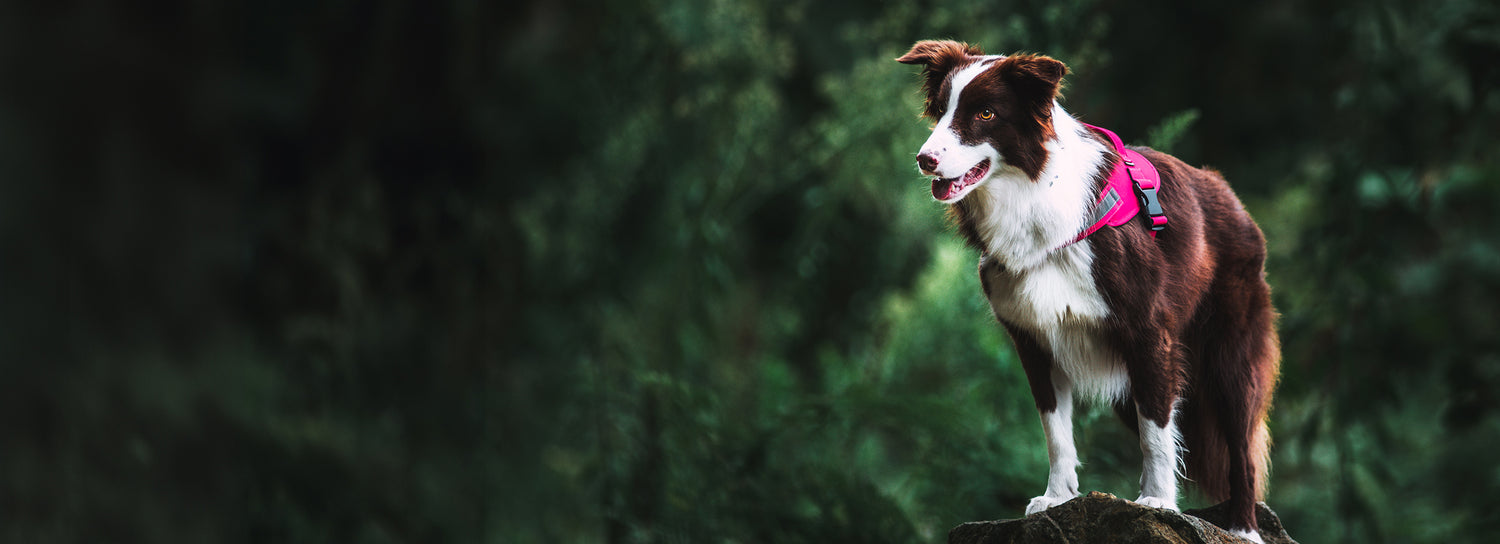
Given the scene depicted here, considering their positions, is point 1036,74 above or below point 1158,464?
above

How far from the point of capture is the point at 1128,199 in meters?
3.00

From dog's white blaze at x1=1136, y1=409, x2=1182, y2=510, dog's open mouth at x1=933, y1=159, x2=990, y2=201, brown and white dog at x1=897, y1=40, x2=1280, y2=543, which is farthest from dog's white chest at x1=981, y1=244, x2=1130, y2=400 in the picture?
dog's open mouth at x1=933, y1=159, x2=990, y2=201

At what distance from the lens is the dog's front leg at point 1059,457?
313cm

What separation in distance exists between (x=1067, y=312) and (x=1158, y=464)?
48 centimetres

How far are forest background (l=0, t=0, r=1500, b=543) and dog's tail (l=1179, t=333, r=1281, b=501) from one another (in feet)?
4.23

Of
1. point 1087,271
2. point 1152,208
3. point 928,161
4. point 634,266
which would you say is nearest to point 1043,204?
point 1087,271

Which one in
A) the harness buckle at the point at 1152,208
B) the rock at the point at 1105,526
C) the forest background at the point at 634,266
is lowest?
the forest background at the point at 634,266

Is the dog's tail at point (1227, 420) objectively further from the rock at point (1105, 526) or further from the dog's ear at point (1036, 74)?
the dog's ear at point (1036, 74)

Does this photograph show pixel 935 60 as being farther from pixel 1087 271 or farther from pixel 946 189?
pixel 1087 271

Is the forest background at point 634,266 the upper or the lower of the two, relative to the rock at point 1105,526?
lower

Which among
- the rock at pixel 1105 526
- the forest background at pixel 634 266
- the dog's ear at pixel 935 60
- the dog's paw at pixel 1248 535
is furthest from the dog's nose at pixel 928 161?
the forest background at pixel 634 266

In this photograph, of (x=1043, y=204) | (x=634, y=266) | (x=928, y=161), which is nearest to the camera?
(x=928, y=161)

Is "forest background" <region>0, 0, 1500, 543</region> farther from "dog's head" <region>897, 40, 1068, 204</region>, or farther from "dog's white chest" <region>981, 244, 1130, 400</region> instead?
"dog's head" <region>897, 40, 1068, 204</region>

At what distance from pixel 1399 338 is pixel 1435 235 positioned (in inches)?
30.1
